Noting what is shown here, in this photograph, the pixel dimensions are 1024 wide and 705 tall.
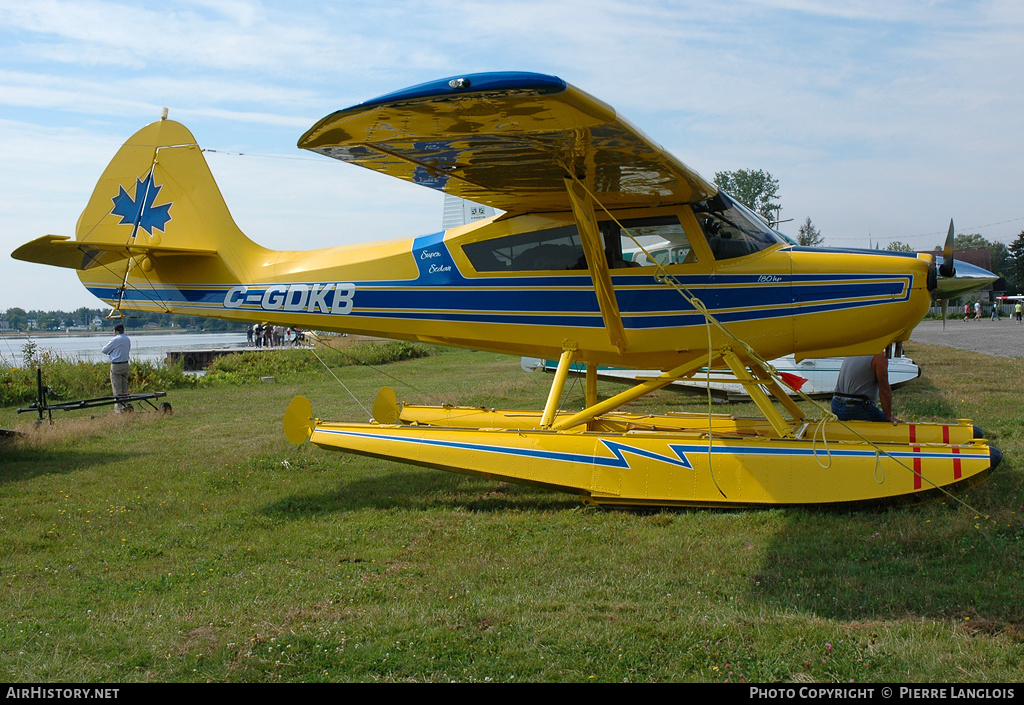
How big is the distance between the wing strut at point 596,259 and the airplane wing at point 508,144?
0.17m

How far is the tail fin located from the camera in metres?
8.44

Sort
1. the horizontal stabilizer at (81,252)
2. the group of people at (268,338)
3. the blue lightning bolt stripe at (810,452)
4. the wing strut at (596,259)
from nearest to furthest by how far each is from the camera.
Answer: the blue lightning bolt stripe at (810,452), the wing strut at (596,259), the horizontal stabilizer at (81,252), the group of people at (268,338)

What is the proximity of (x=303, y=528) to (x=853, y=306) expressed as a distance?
5.13m

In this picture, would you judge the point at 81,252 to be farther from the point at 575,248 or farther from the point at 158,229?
the point at 575,248

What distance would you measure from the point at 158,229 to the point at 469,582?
6.13 meters

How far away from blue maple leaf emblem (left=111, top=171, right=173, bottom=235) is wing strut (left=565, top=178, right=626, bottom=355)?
16.3 feet

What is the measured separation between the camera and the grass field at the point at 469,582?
3.60m

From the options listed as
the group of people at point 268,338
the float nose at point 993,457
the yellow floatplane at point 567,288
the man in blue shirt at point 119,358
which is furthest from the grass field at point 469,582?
the group of people at point 268,338

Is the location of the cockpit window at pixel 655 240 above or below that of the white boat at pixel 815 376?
above

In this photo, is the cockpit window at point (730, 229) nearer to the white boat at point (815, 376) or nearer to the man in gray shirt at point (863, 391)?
the man in gray shirt at point (863, 391)

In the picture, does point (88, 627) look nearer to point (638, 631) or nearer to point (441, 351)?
point (638, 631)

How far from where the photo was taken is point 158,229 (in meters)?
8.55

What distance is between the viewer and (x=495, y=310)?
757 centimetres

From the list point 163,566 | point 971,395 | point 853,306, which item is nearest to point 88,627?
point 163,566
